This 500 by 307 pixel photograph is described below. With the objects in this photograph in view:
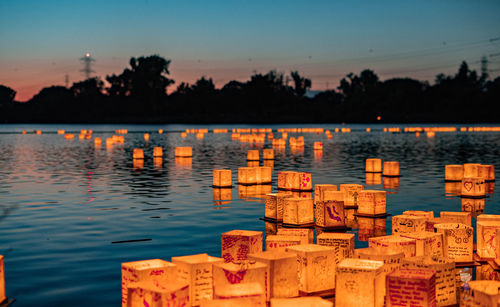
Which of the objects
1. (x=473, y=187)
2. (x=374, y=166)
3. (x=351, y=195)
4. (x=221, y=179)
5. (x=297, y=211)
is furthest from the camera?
(x=374, y=166)

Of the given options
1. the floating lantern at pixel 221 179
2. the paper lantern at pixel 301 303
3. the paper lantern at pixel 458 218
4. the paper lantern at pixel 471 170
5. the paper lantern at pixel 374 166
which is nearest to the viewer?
the paper lantern at pixel 301 303

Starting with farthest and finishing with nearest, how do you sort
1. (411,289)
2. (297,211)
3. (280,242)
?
(297,211)
(280,242)
(411,289)

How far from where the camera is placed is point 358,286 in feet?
33.3

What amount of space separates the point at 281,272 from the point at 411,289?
2.29m

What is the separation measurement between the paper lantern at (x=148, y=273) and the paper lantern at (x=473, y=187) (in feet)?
60.6

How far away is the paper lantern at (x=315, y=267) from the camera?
11.2 meters

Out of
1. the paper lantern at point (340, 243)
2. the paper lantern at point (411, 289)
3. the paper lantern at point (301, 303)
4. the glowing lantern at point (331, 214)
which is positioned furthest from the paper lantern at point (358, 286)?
the glowing lantern at point (331, 214)

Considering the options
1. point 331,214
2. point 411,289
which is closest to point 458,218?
point 331,214

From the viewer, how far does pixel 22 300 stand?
1097 centimetres

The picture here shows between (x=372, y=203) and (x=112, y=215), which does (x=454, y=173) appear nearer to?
(x=372, y=203)

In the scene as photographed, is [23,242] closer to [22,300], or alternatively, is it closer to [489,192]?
[22,300]

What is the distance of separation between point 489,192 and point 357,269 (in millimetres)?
19745

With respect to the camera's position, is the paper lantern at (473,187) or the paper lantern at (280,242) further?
the paper lantern at (473,187)

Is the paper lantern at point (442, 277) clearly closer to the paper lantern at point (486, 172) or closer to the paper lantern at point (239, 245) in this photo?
the paper lantern at point (239, 245)
